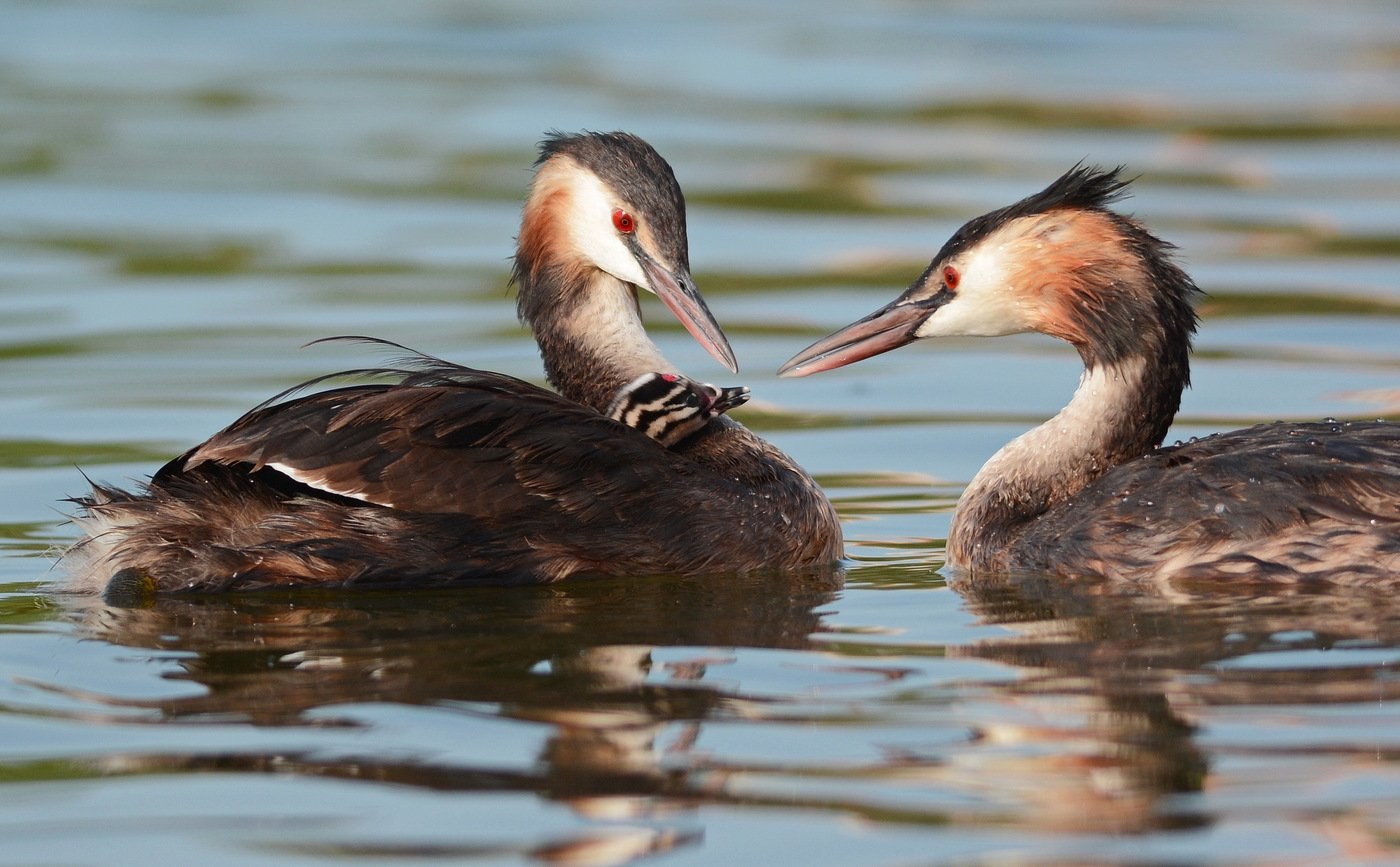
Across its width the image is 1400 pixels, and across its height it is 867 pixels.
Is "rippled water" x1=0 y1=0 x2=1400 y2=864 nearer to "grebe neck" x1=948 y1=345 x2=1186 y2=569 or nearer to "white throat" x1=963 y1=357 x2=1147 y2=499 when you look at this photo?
"grebe neck" x1=948 y1=345 x2=1186 y2=569

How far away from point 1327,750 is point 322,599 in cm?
316

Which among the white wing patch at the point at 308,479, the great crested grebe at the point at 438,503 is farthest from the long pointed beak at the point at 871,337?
the white wing patch at the point at 308,479

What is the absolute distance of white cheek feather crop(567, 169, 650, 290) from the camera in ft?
27.8

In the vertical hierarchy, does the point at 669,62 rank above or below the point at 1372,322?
above

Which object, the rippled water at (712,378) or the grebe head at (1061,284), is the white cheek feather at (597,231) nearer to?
the grebe head at (1061,284)

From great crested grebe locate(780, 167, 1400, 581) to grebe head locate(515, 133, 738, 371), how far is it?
537 millimetres

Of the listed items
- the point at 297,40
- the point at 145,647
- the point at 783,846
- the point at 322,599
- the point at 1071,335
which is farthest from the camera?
the point at 297,40

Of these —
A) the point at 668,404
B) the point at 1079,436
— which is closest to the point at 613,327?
the point at 668,404

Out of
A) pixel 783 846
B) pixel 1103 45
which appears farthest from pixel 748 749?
pixel 1103 45

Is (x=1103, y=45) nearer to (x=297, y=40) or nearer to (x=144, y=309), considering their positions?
(x=297, y=40)

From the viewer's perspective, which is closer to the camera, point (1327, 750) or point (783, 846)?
point (783, 846)

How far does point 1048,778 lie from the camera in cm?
531

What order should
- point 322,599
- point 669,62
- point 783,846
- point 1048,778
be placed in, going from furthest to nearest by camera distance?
1. point 669,62
2. point 322,599
3. point 1048,778
4. point 783,846

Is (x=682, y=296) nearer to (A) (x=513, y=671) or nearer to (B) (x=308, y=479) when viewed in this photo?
(B) (x=308, y=479)
